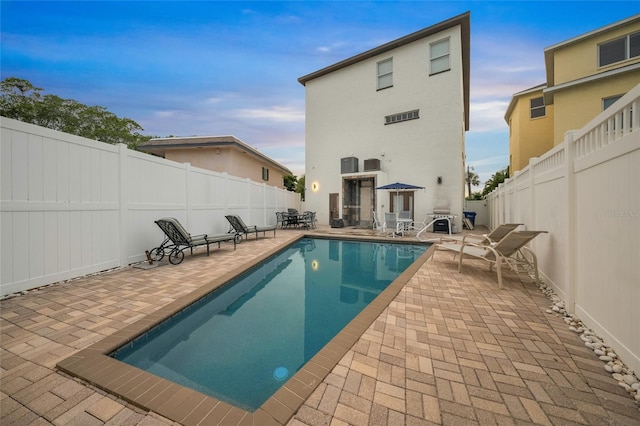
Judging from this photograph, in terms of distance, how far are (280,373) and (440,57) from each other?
1560cm

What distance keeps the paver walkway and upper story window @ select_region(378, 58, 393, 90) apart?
1386 centimetres

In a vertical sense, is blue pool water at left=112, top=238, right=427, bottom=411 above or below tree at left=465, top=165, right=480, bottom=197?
below

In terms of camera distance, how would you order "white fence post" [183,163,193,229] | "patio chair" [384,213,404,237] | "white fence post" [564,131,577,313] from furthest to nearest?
"patio chair" [384,213,404,237] → "white fence post" [183,163,193,229] → "white fence post" [564,131,577,313]

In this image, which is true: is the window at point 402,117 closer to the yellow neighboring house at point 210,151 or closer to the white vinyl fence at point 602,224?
the yellow neighboring house at point 210,151

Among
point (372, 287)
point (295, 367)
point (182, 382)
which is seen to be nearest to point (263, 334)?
point (295, 367)

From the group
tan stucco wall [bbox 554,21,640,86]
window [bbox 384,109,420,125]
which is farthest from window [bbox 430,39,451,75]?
tan stucco wall [bbox 554,21,640,86]

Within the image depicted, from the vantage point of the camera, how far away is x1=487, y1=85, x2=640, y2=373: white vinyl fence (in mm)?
1948

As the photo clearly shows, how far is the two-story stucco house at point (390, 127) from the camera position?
12.2 metres

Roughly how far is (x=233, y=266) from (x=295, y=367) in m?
3.64

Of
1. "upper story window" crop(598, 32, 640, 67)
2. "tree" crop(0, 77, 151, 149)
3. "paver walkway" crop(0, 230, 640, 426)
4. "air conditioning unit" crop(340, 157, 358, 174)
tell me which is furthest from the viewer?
"tree" crop(0, 77, 151, 149)

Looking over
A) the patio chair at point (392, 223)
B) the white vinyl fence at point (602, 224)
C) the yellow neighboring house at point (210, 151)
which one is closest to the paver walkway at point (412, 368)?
the white vinyl fence at point (602, 224)

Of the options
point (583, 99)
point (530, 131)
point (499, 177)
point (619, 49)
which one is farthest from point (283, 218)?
point (499, 177)

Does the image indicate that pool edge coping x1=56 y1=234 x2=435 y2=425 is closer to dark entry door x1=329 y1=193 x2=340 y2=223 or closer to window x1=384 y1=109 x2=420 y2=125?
dark entry door x1=329 y1=193 x2=340 y2=223

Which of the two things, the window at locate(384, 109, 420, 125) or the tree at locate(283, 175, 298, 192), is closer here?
the window at locate(384, 109, 420, 125)
